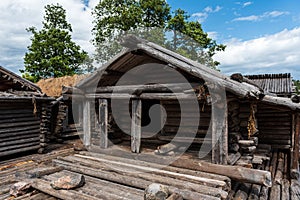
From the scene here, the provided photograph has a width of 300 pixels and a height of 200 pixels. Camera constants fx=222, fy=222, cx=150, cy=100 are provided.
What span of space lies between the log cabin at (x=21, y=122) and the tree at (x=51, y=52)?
1545 cm

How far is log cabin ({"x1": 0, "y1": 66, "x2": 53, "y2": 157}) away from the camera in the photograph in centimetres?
799

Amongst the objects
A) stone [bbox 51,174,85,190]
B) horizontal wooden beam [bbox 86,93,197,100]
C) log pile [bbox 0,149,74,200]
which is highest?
horizontal wooden beam [bbox 86,93,197,100]

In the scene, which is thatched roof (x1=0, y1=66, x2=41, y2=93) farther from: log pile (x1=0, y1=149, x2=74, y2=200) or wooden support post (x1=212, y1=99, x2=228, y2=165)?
wooden support post (x1=212, y1=99, x2=228, y2=165)

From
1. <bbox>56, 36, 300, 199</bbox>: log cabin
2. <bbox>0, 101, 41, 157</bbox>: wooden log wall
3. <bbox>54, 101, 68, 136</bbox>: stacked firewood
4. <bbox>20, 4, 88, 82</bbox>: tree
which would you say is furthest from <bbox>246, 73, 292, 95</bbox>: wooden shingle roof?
<bbox>20, 4, 88, 82</bbox>: tree

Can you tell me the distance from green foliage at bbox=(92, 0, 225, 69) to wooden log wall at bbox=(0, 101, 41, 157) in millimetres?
14658

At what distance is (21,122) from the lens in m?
8.62

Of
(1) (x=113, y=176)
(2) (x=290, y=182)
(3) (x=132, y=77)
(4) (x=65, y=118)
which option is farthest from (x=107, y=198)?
(4) (x=65, y=118)

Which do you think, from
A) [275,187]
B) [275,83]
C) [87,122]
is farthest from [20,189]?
[275,83]

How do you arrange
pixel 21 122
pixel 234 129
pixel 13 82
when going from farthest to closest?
pixel 13 82 → pixel 21 122 → pixel 234 129

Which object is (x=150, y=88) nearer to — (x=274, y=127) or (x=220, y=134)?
(x=220, y=134)

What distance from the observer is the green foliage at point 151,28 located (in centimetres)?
2248

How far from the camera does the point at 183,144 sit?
718 cm

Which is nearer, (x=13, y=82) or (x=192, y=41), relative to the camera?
(x=13, y=82)

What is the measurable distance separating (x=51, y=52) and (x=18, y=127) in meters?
17.3
